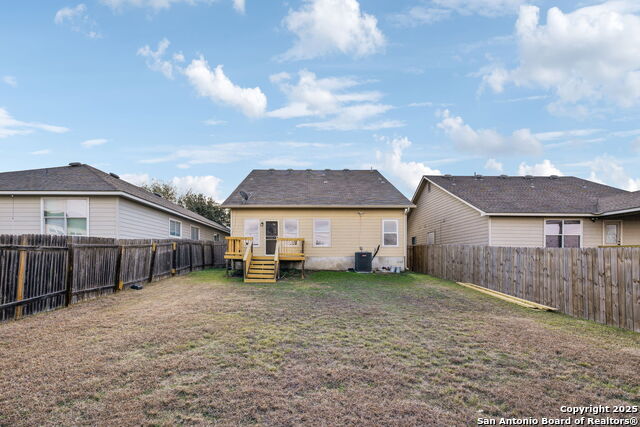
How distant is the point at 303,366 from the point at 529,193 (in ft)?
53.3

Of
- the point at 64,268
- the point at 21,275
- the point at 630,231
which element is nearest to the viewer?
the point at 21,275

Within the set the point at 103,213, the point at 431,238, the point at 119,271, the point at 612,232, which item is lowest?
the point at 119,271

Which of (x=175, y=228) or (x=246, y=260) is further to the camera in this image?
(x=175, y=228)

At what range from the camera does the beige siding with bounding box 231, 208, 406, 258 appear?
52.4 ft

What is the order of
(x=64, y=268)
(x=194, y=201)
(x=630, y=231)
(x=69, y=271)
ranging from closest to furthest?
1. (x=64, y=268)
2. (x=69, y=271)
3. (x=630, y=231)
4. (x=194, y=201)

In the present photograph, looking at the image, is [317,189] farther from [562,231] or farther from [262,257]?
[562,231]

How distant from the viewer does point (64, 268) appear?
782cm

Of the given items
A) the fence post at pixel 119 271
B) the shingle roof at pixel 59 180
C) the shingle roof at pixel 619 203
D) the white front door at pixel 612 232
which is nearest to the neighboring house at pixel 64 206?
the shingle roof at pixel 59 180

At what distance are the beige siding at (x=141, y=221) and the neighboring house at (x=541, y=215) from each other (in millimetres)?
14111

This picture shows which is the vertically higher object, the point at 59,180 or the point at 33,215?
the point at 59,180

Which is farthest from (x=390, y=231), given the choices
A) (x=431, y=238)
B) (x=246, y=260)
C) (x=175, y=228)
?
(x=175, y=228)

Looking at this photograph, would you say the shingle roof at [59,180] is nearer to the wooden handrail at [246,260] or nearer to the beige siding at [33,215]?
the beige siding at [33,215]

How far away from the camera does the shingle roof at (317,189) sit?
16.0m

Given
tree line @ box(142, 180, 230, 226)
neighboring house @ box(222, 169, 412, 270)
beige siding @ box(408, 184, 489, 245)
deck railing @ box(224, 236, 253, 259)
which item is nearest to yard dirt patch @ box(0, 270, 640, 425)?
deck railing @ box(224, 236, 253, 259)
